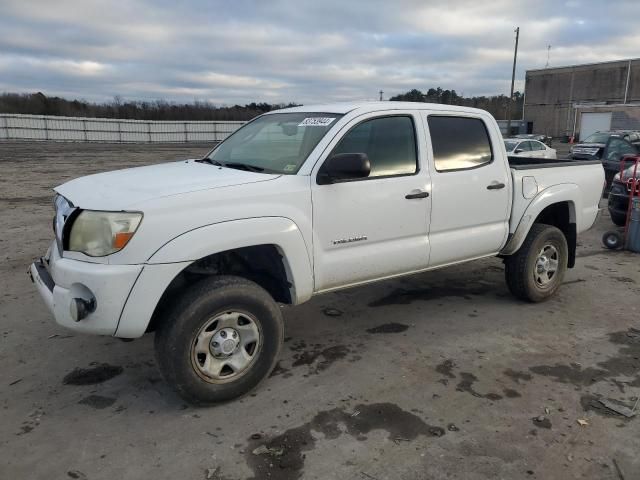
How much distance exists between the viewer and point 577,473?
287 cm

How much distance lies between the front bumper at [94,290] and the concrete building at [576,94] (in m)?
48.6

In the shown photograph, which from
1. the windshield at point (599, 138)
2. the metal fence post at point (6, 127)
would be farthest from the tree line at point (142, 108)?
the windshield at point (599, 138)

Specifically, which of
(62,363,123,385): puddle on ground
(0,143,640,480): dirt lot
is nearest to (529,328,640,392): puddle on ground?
(0,143,640,480): dirt lot

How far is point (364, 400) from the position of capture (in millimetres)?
3592

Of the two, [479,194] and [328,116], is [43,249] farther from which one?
[479,194]

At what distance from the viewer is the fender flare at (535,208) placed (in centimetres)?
514

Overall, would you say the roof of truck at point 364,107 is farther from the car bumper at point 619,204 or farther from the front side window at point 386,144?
the car bumper at point 619,204

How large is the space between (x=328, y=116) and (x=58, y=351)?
2.86 metres

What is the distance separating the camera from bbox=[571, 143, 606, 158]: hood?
1766cm

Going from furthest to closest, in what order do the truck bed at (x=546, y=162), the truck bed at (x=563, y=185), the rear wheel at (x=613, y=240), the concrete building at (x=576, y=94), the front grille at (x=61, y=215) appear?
the concrete building at (x=576, y=94) < the rear wheel at (x=613, y=240) < the truck bed at (x=546, y=162) < the truck bed at (x=563, y=185) < the front grille at (x=61, y=215)

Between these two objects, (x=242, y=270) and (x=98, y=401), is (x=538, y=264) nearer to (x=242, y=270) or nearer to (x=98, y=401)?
(x=242, y=270)

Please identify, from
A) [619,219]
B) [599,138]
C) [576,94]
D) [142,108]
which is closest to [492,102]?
[576,94]

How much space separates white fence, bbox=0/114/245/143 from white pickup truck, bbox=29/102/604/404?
4066cm

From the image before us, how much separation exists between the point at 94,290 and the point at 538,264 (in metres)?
4.21
